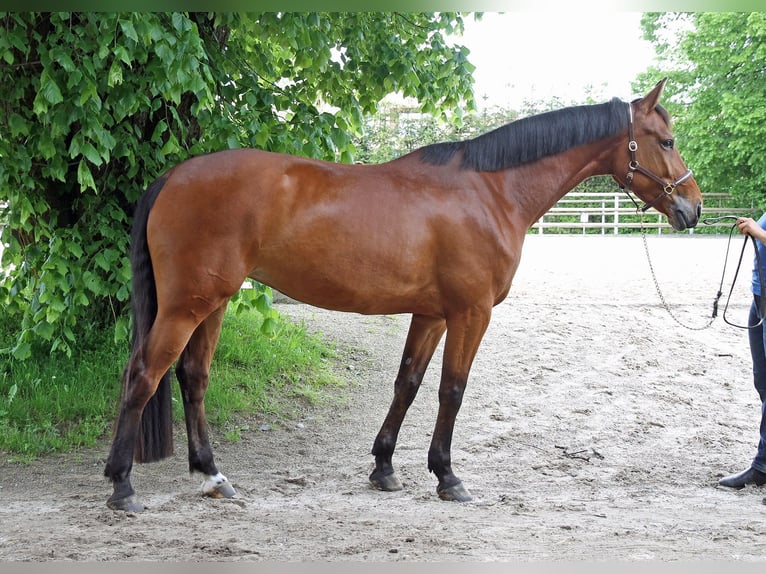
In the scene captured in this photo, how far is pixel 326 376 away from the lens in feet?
22.6

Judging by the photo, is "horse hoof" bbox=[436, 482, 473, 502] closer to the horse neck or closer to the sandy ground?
the sandy ground

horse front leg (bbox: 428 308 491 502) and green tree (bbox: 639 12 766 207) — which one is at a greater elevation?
green tree (bbox: 639 12 766 207)

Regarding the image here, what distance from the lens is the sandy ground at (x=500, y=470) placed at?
136 inches

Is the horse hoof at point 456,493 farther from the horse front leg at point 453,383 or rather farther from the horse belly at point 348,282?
the horse belly at point 348,282

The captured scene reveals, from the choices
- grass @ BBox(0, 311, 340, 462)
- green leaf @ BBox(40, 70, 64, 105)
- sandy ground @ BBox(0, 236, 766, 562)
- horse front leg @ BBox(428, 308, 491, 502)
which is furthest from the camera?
grass @ BBox(0, 311, 340, 462)

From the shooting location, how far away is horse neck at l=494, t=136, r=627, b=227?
4.53 m

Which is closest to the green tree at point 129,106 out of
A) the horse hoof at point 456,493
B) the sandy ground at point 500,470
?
the sandy ground at point 500,470

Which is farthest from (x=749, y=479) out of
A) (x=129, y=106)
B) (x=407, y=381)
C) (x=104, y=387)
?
(x=104, y=387)

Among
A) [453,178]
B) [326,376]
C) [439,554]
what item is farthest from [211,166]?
[326,376]

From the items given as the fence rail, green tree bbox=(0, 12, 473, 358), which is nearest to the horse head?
green tree bbox=(0, 12, 473, 358)

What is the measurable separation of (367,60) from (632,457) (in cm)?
370

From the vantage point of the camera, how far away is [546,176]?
458 cm

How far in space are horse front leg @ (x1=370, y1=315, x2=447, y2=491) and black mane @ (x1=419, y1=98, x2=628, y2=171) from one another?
1.01 metres

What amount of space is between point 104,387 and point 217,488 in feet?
6.54
